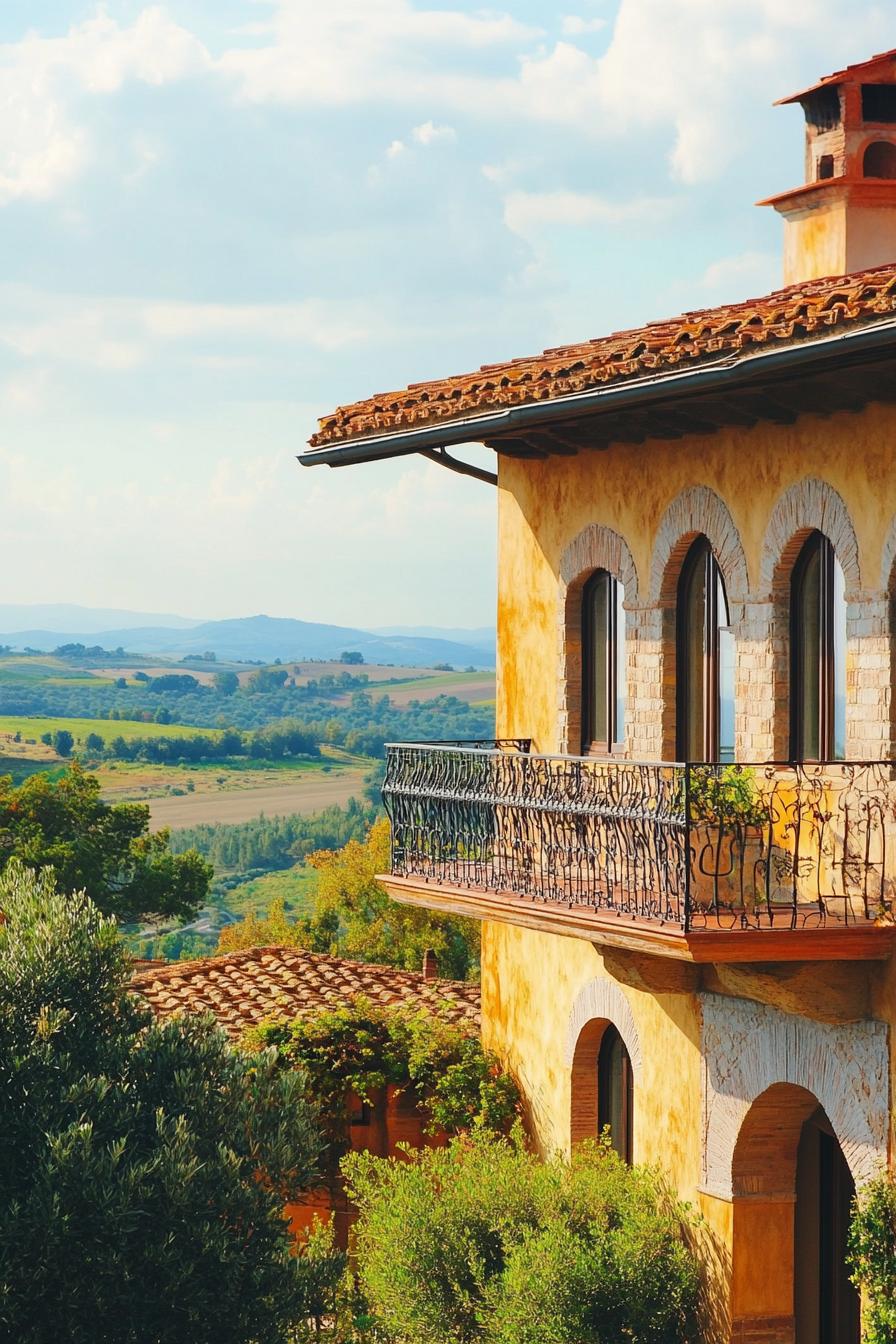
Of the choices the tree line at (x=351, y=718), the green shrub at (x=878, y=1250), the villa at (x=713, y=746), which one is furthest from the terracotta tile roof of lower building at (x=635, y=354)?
the tree line at (x=351, y=718)

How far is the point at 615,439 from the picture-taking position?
17.4 m

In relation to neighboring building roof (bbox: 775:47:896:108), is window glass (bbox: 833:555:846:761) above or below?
below

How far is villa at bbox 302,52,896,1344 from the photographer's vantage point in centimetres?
1409

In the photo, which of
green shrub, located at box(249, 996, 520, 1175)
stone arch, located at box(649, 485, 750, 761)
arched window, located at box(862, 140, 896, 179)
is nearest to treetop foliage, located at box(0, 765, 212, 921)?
green shrub, located at box(249, 996, 520, 1175)

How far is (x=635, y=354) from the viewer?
14.8m

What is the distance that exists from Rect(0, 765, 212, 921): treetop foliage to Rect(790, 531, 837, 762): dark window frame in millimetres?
33924

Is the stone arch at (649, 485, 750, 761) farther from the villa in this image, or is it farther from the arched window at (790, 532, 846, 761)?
the arched window at (790, 532, 846, 761)

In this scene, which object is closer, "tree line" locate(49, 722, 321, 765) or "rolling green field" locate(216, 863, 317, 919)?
"rolling green field" locate(216, 863, 317, 919)

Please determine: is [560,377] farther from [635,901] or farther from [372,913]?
[372,913]

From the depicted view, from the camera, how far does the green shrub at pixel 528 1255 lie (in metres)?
15.9

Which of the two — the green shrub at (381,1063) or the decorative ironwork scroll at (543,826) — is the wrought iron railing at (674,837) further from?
the green shrub at (381,1063)

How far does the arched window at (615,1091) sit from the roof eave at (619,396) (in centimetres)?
535

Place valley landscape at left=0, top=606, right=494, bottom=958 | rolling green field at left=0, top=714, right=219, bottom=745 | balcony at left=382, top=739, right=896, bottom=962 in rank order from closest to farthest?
balcony at left=382, top=739, right=896, bottom=962
valley landscape at left=0, top=606, right=494, bottom=958
rolling green field at left=0, top=714, right=219, bottom=745

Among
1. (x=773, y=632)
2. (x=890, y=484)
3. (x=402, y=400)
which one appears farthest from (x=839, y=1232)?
(x=402, y=400)
